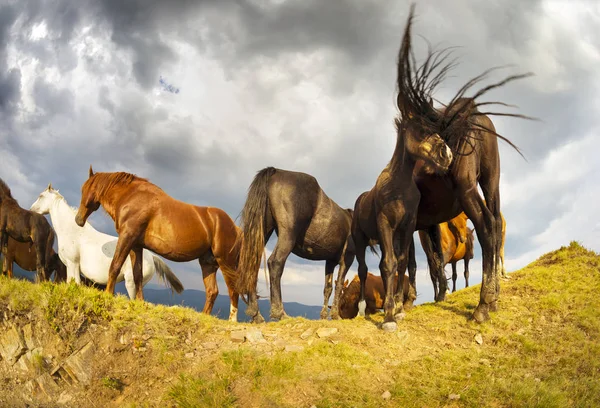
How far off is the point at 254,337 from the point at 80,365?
2.56 meters

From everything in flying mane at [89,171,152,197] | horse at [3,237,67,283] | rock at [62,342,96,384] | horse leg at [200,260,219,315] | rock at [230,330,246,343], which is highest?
flying mane at [89,171,152,197]

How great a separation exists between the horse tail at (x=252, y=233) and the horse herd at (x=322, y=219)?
0.02 metres

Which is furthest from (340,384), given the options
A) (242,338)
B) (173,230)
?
(173,230)

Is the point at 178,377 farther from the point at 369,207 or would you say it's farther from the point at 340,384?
the point at 369,207

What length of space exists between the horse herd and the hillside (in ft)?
2.33

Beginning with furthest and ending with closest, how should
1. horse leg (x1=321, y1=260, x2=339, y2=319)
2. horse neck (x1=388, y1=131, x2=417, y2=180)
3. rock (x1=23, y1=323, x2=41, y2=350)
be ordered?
1. horse leg (x1=321, y1=260, x2=339, y2=319)
2. horse neck (x1=388, y1=131, x2=417, y2=180)
3. rock (x1=23, y1=323, x2=41, y2=350)

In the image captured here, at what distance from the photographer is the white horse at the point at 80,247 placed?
11.4 meters

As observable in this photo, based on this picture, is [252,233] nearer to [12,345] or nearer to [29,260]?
[12,345]

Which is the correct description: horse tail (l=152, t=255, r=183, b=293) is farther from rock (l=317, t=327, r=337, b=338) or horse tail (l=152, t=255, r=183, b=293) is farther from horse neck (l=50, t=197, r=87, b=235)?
rock (l=317, t=327, r=337, b=338)

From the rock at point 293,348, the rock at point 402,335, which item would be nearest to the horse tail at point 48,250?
the rock at point 293,348

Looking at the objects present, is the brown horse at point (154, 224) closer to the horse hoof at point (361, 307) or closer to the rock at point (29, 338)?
the rock at point (29, 338)

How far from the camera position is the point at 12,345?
6.89 meters

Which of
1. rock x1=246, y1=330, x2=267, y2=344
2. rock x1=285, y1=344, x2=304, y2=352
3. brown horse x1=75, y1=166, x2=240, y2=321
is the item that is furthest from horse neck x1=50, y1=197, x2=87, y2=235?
rock x1=285, y1=344, x2=304, y2=352

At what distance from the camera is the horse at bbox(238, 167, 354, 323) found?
28.7 feet
